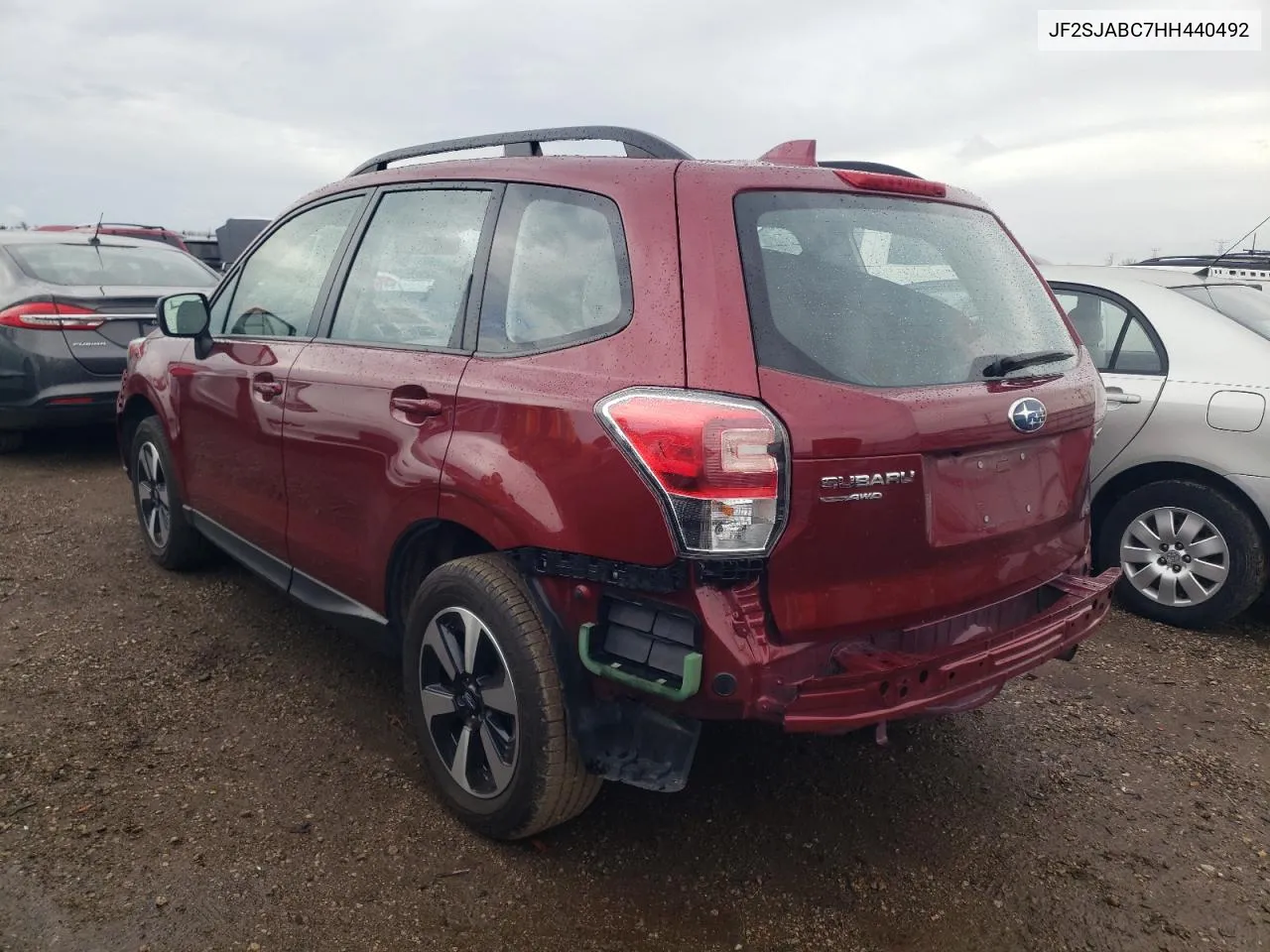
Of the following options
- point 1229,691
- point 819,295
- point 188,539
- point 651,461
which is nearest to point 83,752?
point 188,539

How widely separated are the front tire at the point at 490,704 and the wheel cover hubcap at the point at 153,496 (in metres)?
2.34

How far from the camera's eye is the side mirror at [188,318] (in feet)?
12.7

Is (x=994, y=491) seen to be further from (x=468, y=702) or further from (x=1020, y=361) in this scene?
(x=468, y=702)

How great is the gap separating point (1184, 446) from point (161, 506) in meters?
4.58

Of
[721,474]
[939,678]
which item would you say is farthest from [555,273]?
[939,678]

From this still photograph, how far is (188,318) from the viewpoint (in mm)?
3859

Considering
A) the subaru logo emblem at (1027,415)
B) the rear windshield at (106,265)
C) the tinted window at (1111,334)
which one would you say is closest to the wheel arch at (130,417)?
the rear windshield at (106,265)

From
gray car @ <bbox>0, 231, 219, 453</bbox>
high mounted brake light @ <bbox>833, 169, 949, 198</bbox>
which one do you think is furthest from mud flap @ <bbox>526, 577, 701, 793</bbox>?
gray car @ <bbox>0, 231, 219, 453</bbox>

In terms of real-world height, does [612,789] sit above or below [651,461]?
below

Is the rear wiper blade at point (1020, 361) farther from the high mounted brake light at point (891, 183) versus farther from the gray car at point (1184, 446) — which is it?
the gray car at point (1184, 446)

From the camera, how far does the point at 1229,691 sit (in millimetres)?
3762

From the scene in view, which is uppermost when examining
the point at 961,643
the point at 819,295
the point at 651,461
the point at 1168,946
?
the point at 819,295

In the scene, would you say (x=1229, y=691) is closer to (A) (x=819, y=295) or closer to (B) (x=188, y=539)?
(A) (x=819, y=295)

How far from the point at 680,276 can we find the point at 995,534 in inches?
39.3
